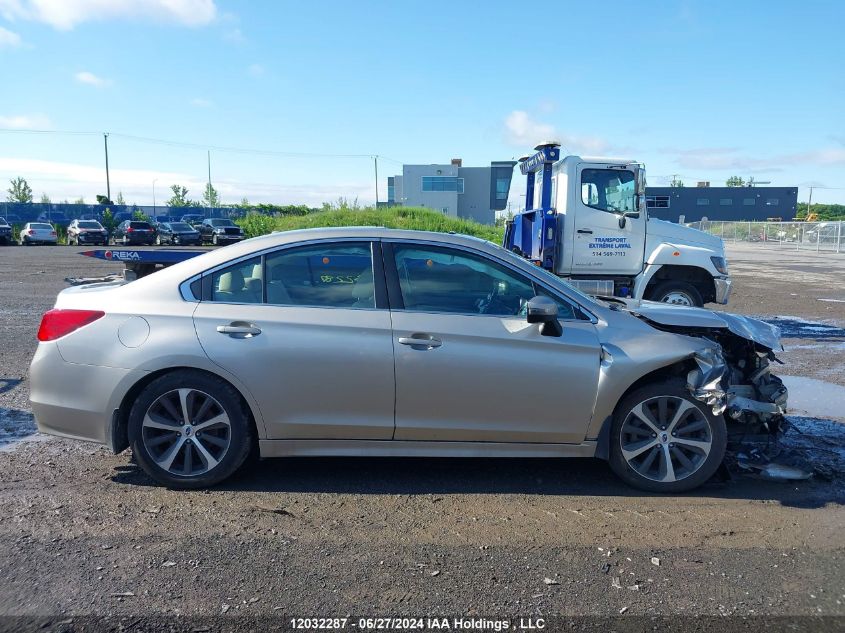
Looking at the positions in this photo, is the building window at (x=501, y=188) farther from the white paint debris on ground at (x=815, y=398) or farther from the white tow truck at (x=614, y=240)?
the white paint debris on ground at (x=815, y=398)

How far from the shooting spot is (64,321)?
4520mm

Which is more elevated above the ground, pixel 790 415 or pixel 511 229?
pixel 511 229

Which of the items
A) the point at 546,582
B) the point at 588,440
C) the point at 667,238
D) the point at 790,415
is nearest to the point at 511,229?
the point at 667,238

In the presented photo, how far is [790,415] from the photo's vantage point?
6293 millimetres

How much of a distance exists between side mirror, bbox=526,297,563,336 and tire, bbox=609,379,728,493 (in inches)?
26.3

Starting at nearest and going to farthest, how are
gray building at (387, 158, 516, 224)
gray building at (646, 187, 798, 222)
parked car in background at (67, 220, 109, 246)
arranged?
1. parked car in background at (67, 220, 109, 246)
2. gray building at (387, 158, 516, 224)
3. gray building at (646, 187, 798, 222)

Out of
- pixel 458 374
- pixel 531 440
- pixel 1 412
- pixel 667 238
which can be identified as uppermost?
pixel 667 238

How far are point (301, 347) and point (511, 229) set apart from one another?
8.85 meters

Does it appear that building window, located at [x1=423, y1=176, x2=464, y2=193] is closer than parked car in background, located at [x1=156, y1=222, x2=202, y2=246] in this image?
No

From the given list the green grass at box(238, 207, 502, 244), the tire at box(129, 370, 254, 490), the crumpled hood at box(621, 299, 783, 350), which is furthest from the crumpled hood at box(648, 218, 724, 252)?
the green grass at box(238, 207, 502, 244)

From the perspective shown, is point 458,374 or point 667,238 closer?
point 458,374

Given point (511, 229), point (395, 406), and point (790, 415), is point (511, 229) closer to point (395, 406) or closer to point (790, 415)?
point (790, 415)

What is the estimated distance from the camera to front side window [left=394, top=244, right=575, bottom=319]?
4.52 m

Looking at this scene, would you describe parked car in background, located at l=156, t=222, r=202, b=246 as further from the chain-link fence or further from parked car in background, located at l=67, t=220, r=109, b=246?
the chain-link fence
